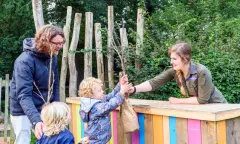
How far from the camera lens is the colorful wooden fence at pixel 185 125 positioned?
2146mm

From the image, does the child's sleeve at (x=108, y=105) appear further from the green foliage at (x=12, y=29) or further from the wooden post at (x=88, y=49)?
the green foliage at (x=12, y=29)

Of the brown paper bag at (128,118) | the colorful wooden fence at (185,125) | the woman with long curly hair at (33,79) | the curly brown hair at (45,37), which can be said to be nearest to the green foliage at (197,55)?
the colorful wooden fence at (185,125)

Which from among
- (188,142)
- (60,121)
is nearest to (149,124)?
(188,142)

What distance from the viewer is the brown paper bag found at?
254 cm

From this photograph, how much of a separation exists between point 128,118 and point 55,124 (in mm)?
645

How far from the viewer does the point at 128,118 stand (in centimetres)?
255

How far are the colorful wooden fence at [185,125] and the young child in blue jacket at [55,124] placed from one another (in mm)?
716

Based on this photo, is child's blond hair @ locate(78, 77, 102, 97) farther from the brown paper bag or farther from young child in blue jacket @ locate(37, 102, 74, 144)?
young child in blue jacket @ locate(37, 102, 74, 144)

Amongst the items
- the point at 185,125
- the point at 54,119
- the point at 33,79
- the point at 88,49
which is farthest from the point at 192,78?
the point at 88,49

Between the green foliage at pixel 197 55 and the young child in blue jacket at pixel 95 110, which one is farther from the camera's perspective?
the green foliage at pixel 197 55

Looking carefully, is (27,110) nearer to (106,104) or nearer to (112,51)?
(106,104)

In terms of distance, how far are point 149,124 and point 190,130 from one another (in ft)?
1.35

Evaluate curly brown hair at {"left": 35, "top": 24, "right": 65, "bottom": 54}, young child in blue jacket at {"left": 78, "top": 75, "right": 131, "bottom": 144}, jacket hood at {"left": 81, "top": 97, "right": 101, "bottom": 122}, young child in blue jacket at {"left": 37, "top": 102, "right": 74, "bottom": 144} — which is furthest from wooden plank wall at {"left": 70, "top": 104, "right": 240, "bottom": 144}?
curly brown hair at {"left": 35, "top": 24, "right": 65, "bottom": 54}

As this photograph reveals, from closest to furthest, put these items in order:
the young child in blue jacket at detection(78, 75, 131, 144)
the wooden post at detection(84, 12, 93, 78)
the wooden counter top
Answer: the wooden counter top → the young child in blue jacket at detection(78, 75, 131, 144) → the wooden post at detection(84, 12, 93, 78)
